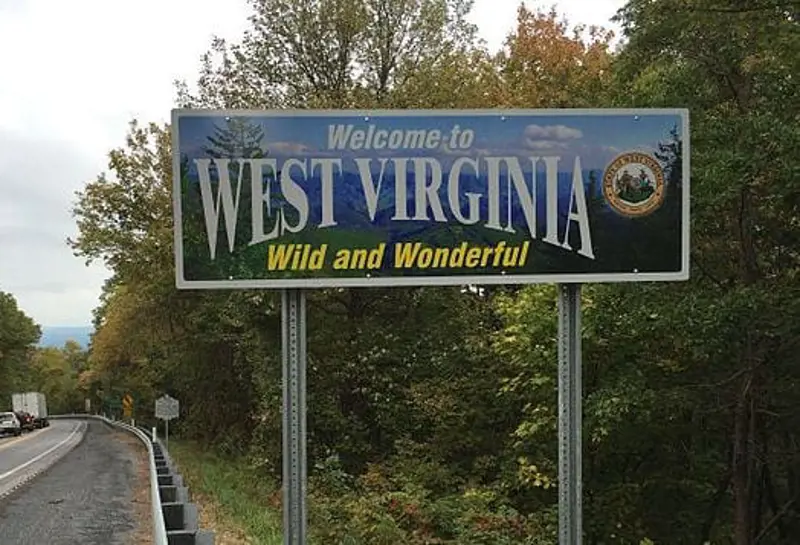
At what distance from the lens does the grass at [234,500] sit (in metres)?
11.9

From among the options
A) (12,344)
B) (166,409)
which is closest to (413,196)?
(166,409)

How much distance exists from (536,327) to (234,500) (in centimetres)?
624

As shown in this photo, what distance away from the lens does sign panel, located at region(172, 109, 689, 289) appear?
14.0 ft

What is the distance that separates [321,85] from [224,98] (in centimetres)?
259

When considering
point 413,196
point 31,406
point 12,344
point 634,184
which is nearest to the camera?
point 413,196

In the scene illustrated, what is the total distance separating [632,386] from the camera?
528 inches

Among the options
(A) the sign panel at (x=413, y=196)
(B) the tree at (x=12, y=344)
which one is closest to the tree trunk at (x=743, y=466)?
(A) the sign panel at (x=413, y=196)

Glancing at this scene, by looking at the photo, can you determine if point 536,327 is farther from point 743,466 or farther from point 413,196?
point 413,196

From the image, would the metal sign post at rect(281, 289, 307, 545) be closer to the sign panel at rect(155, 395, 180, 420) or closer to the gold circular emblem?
the gold circular emblem

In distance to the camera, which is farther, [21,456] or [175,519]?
[21,456]

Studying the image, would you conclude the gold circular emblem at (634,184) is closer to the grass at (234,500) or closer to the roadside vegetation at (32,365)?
the grass at (234,500)

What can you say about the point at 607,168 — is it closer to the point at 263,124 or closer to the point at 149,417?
the point at 263,124

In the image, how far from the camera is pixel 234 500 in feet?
50.8

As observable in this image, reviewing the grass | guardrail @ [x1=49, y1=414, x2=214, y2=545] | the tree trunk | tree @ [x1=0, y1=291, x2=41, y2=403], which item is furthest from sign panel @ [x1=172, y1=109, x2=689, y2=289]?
tree @ [x1=0, y1=291, x2=41, y2=403]
